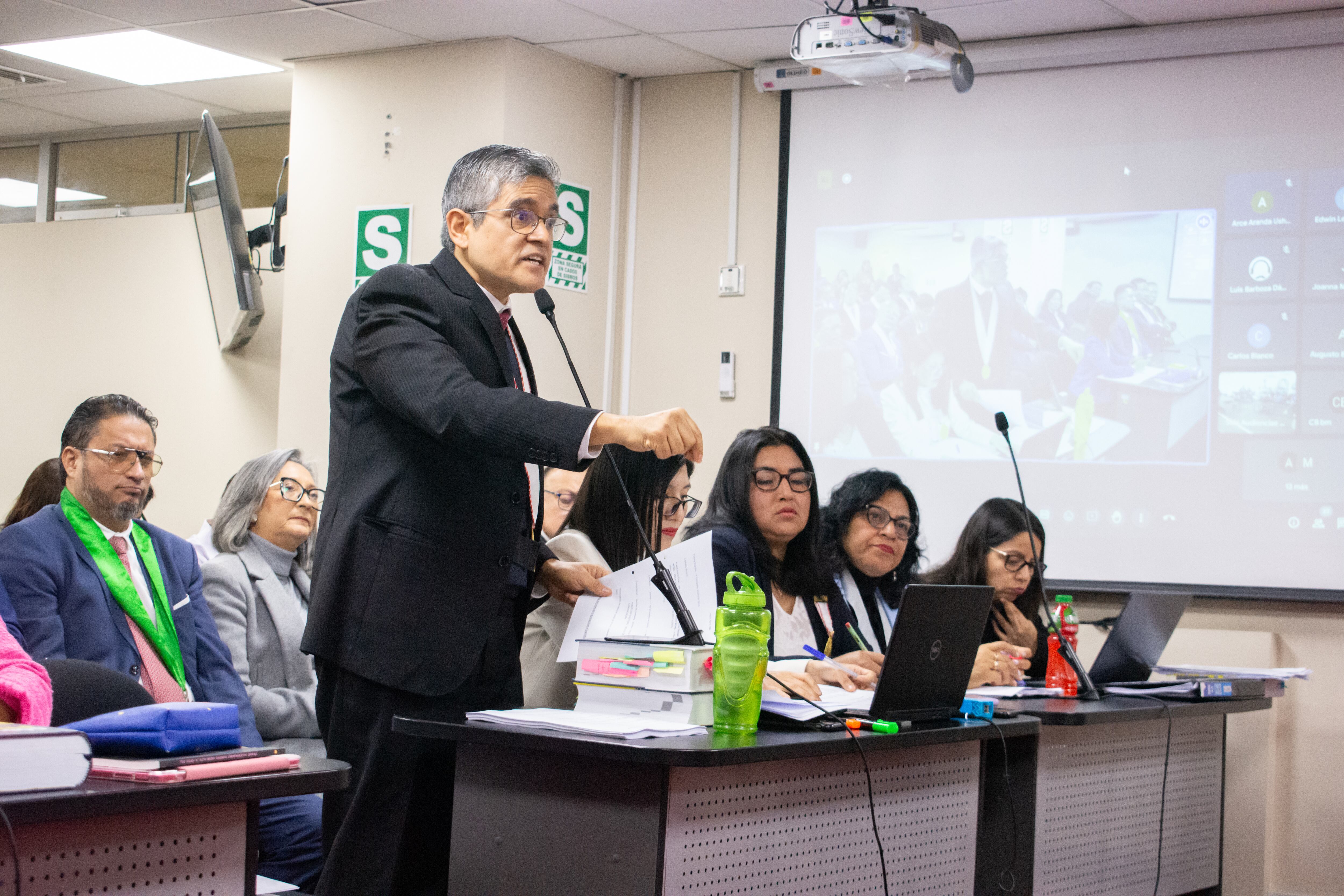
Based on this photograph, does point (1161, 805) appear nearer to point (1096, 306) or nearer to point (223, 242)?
point (1096, 306)

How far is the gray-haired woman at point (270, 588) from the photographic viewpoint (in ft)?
10.4

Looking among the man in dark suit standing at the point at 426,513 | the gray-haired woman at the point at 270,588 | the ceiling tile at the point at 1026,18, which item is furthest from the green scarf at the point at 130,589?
the ceiling tile at the point at 1026,18

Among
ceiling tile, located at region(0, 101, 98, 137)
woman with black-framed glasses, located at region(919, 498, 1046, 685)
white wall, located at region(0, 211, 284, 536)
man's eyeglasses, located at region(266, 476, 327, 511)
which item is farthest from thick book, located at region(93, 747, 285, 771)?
ceiling tile, located at region(0, 101, 98, 137)

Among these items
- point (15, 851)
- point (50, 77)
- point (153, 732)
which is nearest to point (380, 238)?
point (50, 77)

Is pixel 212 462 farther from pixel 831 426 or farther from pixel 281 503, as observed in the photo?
pixel 831 426

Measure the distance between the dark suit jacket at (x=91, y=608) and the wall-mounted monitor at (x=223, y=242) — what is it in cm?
226

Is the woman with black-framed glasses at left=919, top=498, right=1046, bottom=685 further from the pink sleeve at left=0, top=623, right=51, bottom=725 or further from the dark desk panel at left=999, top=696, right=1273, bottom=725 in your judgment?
the pink sleeve at left=0, top=623, right=51, bottom=725

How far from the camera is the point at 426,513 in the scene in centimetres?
188

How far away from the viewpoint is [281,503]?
3488 mm

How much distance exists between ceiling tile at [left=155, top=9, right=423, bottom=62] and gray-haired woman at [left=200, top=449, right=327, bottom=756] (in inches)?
66.1

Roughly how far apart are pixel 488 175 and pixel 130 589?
1468 mm

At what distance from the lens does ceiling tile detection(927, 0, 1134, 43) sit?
412 cm

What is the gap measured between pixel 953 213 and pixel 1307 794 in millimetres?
2142

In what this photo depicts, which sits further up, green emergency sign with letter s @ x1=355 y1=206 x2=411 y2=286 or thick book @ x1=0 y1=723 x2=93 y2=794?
green emergency sign with letter s @ x1=355 y1=206 x2=411 y2=286
